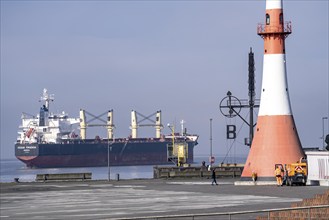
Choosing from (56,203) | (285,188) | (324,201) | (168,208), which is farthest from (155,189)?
(324,201)

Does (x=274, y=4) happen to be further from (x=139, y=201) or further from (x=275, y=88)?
(x=139, y=201)

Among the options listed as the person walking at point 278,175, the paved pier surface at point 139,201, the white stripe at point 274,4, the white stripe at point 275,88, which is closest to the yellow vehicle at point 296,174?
the person walking at point 278,175

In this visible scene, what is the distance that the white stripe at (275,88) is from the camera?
54.1 m

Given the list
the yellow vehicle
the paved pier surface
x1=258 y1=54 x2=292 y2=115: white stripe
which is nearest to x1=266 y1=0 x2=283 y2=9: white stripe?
x1=258 y1=54 x2=292 y2=115: white stripe

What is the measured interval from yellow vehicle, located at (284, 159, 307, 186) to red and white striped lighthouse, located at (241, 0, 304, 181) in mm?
1637

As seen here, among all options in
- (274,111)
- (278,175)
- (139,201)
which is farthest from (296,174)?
(139,201)

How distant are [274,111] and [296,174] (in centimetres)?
428

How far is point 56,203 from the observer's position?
41.5 metres

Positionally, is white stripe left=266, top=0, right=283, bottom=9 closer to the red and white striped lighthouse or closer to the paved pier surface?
the red and white striped lighthouse

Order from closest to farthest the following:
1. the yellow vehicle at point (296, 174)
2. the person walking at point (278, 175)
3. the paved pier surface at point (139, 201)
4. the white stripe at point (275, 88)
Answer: the paved pier surface at point (139, 201)
the yellow vehicle at point (296, 174)
the person walking at point (278, 175)
the white stripe at point (275, 88)

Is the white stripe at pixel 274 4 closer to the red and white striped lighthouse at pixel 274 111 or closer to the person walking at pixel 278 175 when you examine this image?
the red and white striped lighthouse at pixel 274 111

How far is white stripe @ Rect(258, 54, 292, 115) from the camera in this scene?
2128 inches

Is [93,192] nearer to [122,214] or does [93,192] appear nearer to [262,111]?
[262,111]

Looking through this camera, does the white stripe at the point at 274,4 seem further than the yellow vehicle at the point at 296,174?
Yes
